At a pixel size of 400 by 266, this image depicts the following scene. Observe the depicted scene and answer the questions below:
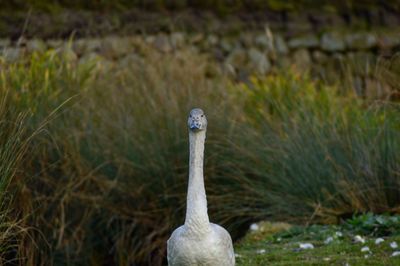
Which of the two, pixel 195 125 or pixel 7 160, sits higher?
pixel 195 125

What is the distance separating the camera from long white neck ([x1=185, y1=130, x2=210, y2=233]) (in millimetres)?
5125

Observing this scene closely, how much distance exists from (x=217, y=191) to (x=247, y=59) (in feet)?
23.6

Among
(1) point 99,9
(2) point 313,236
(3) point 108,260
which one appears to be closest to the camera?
(2) point 313,236

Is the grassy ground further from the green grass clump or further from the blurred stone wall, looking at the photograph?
the blurred stone wall

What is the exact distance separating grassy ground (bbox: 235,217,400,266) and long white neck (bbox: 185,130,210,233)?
114 cm

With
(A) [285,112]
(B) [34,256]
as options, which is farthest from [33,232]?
(A) [285,112]

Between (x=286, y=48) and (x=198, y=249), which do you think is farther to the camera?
(x=286, y=48)

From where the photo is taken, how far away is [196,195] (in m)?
5.23

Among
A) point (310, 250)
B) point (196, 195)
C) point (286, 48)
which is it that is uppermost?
point (286, 48)

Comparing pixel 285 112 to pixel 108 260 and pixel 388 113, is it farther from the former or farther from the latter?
pixel 108 260

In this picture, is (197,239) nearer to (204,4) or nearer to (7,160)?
(7,160)

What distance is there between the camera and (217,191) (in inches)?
327

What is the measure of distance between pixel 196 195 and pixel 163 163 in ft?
10.6

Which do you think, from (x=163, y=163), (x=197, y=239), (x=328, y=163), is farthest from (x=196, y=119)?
(x=163, y=163)
